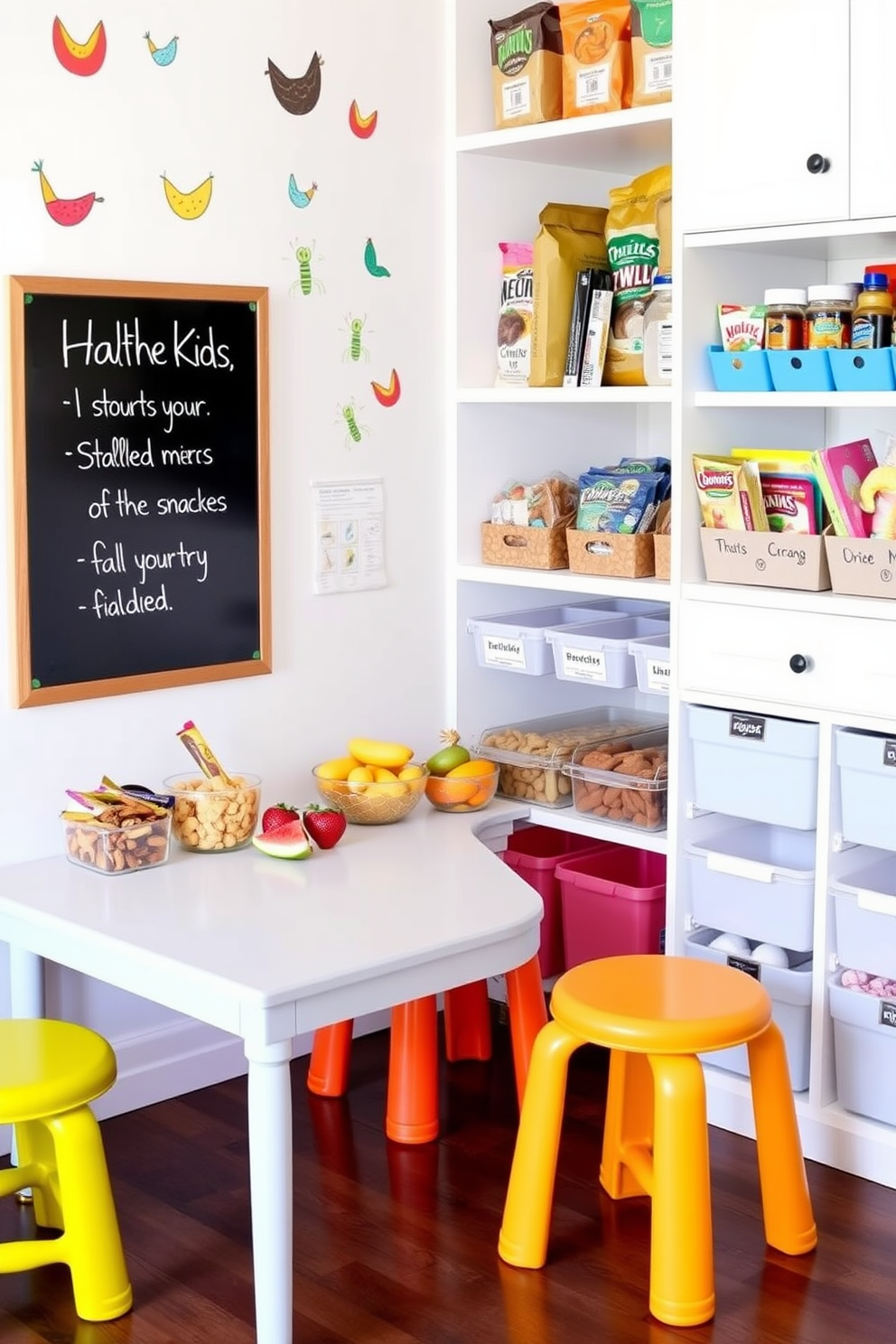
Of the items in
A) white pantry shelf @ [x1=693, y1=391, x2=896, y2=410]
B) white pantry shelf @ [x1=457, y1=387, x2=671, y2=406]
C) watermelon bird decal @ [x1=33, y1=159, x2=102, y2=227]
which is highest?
watermelon bird decal @ [x1=33, y1=159, x2=102, y2=227]

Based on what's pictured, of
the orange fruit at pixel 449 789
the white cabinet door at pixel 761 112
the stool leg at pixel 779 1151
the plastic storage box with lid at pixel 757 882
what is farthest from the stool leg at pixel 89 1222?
the white cabinet door at pixel 761 112

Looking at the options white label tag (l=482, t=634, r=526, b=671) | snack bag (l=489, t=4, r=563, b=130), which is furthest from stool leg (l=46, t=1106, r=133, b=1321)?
snack bag (l=489, t=4, r=563, b=130)

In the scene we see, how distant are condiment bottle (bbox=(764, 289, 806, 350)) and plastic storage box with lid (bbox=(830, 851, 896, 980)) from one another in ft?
2.91

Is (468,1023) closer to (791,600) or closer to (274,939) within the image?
(274,939)

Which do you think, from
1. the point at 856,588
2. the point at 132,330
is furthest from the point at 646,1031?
the point at 132,330

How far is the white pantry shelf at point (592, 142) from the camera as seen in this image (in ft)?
10.2

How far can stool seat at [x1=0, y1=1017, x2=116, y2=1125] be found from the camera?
2297mm

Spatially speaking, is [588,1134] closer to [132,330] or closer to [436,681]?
[436,681]

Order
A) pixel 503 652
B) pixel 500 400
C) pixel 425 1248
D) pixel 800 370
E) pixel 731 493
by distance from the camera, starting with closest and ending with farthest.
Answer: pixel 425 1248, pixel 800 370, pixel 731 493, pixel 500 400, pixel 503 652

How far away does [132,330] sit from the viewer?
2.90m

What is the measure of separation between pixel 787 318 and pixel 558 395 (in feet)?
1.91

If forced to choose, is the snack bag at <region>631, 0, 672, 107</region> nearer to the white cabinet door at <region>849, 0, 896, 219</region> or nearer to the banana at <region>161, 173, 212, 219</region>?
the white cabinet door at <region>849, 0, 896, 219</region>

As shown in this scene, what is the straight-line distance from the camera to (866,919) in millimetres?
2797

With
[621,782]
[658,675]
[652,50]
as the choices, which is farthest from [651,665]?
[652,50]
